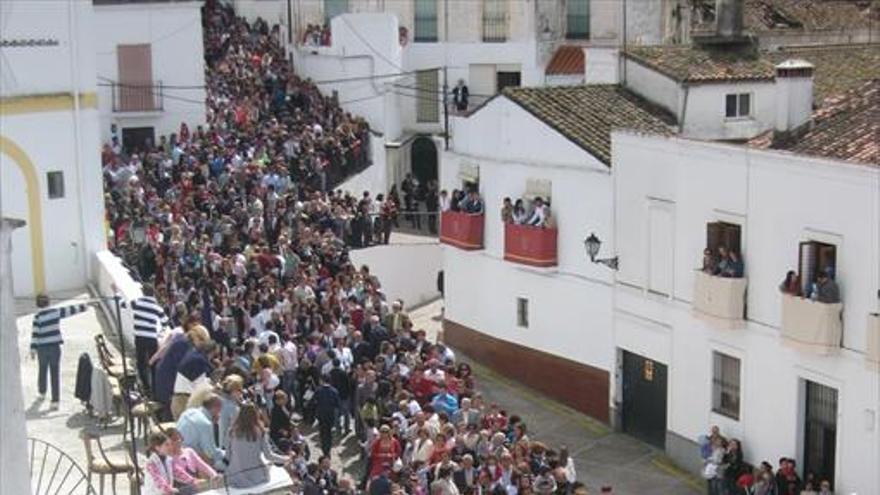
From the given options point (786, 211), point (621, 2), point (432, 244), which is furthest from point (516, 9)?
point (786, 211)

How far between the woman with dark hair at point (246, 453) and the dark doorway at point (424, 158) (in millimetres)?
36060

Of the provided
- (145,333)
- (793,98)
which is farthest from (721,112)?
(145,333)

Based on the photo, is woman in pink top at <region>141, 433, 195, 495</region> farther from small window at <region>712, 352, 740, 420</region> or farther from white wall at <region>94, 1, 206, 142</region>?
white wall at <region>94, 1, 206, 142</region>

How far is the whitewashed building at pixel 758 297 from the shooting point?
90.0 feet

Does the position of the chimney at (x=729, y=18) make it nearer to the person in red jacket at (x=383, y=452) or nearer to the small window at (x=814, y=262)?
the small window at (x=814, y=262)

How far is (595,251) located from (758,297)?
451cm

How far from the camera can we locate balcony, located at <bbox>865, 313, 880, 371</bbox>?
1046 inches

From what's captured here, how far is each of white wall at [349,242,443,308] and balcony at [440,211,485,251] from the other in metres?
A: 4.02

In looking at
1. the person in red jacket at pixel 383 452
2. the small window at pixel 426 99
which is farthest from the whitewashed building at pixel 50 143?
the small window at pixel 426 99

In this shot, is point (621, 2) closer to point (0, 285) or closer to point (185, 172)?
point (185, 172)

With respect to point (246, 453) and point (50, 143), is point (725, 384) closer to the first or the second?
point (50, 143)

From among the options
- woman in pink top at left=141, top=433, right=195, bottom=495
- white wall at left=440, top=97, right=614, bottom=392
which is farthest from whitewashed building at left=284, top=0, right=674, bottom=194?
woman in pink top at left=141, top=433, right=195, bottom=495

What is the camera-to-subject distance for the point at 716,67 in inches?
1400

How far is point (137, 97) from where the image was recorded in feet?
155
